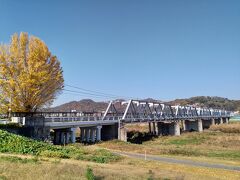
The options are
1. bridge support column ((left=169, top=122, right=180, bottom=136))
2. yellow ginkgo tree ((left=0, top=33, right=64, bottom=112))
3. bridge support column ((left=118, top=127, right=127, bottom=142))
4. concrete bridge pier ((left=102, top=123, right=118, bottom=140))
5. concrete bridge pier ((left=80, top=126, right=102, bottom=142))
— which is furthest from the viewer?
bridge support column ((left=169, top=122, right=180, bottom=136))

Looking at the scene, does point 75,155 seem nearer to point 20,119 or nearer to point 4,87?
point 20,119

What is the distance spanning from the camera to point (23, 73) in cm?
3353

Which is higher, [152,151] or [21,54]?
[21,54]

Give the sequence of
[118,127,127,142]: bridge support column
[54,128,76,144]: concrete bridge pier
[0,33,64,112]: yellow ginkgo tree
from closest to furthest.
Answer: [0,33,64,112]: yellow ginkgo tree, [54,128,76,144]: concrete bridge pier, [118,127,127,142]: bridge support column

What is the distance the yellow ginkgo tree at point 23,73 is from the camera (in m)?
33.3

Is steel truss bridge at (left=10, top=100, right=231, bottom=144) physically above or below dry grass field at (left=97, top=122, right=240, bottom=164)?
above

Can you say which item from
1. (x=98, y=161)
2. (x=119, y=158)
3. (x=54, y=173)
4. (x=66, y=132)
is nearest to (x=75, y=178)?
(x=54, y=173)

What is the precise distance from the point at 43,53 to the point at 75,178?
24996 mm

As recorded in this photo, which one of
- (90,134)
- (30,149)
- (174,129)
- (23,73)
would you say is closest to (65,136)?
(90,134)

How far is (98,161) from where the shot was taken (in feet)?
84.0

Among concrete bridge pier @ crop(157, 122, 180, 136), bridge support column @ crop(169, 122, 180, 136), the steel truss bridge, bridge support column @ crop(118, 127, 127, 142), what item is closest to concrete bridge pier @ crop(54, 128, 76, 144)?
the steel truss bridge

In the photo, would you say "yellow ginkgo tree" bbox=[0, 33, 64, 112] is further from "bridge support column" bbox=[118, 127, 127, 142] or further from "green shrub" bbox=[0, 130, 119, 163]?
"bridge support column" bbox=[118, 127, 127, 142]

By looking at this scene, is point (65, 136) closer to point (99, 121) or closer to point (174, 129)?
point (99, 121)

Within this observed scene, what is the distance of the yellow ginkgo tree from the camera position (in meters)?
33.3
